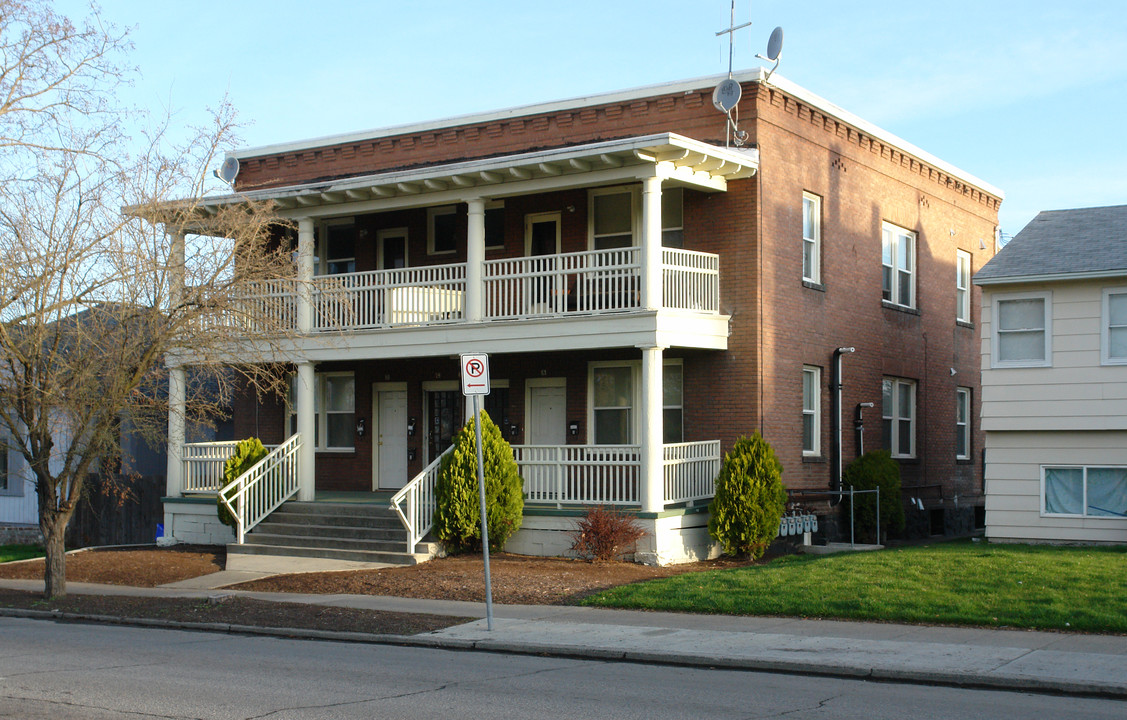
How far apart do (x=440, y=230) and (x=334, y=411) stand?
4353 millimetres

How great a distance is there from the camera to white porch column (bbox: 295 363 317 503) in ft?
69.5

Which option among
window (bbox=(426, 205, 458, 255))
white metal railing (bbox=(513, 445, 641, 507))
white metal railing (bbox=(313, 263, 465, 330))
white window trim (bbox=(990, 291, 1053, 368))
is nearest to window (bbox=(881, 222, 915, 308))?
white window trim (bbox=(990, 291, 1053, 368))

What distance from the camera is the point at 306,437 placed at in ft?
69.8

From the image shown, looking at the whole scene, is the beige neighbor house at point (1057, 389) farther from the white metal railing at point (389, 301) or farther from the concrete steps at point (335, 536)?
the concrete steps at point (335, 536)

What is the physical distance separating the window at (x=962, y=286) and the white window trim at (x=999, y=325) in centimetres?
810

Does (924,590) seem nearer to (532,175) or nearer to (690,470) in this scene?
(690,470)

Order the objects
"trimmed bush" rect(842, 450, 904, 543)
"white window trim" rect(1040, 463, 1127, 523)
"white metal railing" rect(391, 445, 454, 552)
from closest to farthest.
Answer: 1. "white window trim" rect(1040, 463, 1127, 523)
2. "white metal railing" rect(391, 445, 454, 552)
3. "trimmed bush" rect(842, 450, 904, 543)

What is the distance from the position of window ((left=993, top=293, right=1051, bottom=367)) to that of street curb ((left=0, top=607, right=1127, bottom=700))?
34.3 feet

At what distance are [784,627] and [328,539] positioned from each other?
30.3 feet

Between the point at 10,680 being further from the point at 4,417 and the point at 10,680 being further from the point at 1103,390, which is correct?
the point at 1103,390

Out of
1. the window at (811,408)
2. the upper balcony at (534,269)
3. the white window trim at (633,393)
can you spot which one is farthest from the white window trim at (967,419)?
the upper balcony at (534,269)

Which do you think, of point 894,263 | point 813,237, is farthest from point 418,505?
point 894,263

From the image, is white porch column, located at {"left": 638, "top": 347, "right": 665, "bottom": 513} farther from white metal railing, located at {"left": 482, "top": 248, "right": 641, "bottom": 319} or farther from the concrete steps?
the concrete steps

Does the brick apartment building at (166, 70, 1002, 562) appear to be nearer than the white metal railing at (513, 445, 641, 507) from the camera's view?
No
